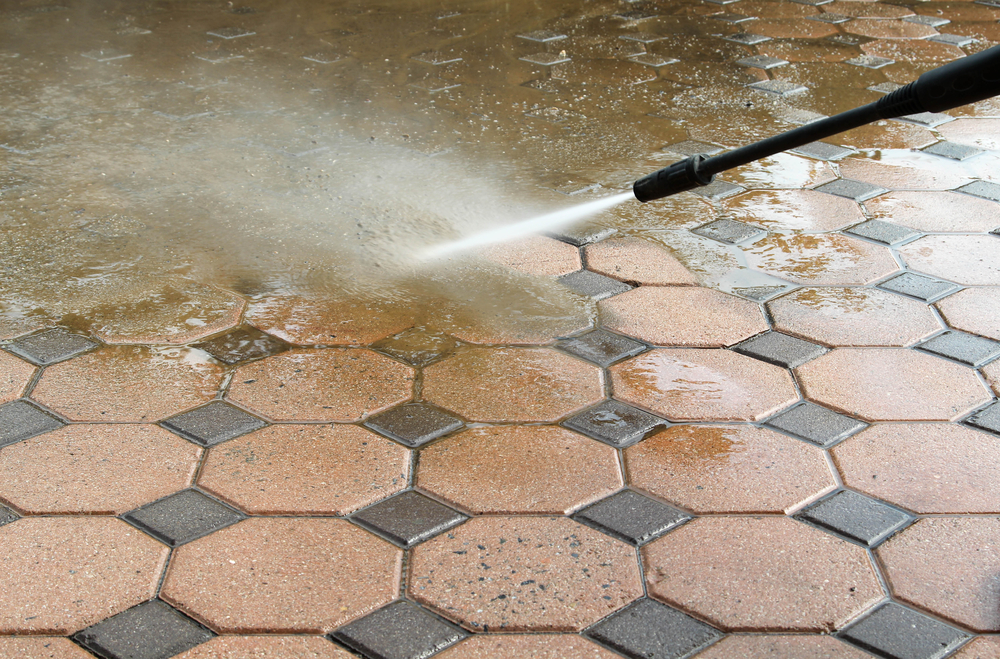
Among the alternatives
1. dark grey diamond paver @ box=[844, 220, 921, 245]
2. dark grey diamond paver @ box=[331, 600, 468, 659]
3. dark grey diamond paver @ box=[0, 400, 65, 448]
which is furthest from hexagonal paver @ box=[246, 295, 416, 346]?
dark grey diamond paver @ box=[844, 220, 921, 245]

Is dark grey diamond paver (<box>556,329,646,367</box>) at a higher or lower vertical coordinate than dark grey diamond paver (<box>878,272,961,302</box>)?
lower

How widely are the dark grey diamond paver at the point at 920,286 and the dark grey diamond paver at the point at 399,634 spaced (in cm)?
168

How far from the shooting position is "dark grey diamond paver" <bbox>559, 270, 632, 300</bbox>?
8.36 feet

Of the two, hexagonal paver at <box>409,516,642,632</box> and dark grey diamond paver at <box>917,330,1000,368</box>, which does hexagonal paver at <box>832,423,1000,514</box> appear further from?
hexagonal paver at <box>409,516,642,632</box>

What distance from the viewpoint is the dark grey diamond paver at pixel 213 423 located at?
1932mm

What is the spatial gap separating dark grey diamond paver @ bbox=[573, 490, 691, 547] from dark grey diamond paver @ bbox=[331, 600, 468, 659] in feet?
1.18

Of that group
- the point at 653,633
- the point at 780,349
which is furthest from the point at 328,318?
the point at 653,633

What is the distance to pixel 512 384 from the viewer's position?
213 centimetres

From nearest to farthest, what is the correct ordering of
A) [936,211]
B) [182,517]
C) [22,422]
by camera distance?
[182,517] → [22,422] → [936,211]

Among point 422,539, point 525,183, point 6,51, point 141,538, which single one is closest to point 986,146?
point 525,183

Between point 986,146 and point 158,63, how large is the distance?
3.68m

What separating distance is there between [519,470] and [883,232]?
1654 mm

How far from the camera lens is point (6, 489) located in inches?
69.5

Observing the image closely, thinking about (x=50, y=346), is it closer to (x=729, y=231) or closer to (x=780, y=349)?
(x=780, y=349)
